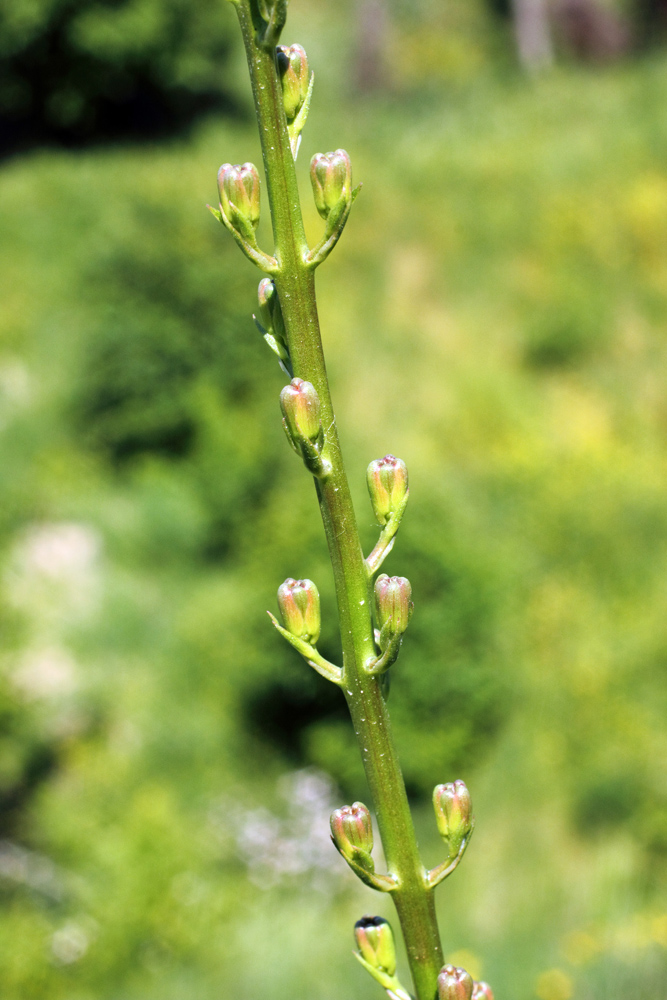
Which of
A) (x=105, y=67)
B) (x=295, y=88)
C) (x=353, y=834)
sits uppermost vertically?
(x=105, y=67)

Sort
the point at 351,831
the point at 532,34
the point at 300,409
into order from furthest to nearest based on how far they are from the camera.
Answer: the point at 532,34, the point at 351,831, the point at 300,409

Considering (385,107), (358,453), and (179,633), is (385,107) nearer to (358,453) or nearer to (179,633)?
(358,453)

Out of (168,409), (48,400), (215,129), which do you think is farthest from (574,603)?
(215,129)

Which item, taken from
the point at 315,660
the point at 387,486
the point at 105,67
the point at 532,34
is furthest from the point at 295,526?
the point at 532,34

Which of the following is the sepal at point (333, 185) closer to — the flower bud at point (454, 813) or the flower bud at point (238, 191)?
the flower bud at point (238, 191)

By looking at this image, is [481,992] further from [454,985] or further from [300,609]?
[300,609]

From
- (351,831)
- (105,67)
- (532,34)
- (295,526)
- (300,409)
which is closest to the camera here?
(300,409)

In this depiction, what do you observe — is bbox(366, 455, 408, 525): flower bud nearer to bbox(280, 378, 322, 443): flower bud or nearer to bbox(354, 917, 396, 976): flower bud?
bbox(280, 378, 322, 443): flower bud

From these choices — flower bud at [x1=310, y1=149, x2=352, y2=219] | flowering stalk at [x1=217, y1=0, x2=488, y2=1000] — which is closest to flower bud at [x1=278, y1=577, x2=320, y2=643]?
flowering stalk at [x1=217, y1=0, x2=488, y2=1000]
